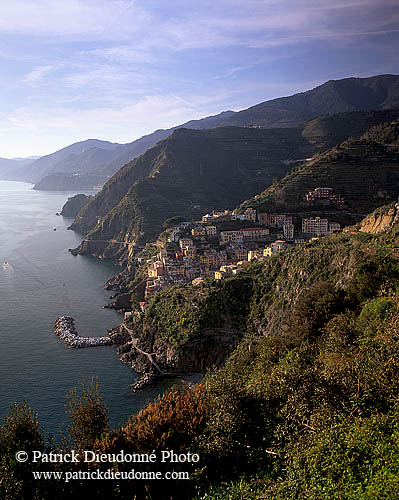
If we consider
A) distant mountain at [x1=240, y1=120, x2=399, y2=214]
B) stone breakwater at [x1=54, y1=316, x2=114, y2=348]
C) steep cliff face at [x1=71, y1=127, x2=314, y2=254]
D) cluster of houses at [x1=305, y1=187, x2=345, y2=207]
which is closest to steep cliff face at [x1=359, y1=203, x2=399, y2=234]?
distant mountain at [x1=240, y1=120, x2=399, y2=214]

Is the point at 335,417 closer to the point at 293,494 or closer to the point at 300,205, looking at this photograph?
the point at 293,494

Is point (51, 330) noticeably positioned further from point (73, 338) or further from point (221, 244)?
point (221, 244)

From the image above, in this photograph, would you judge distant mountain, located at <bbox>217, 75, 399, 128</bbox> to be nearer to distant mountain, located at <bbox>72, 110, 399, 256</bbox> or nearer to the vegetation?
distant mountain, located at <bbox>72, 110, 399, 256</bbox>

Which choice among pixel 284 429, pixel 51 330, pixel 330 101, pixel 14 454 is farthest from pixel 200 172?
pixel 330 101

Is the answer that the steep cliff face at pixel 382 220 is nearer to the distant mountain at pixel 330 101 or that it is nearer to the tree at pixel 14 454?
the tree at pixel 14 454

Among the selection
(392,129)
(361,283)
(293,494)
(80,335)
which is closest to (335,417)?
(293,494)
